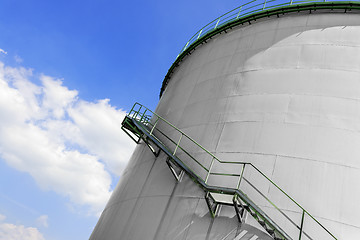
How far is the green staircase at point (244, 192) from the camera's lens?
20.5 ft

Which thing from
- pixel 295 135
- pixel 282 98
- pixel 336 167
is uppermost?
pixel 282 98

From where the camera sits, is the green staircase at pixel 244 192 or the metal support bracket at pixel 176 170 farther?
the metal support bracket at pixel 176 170

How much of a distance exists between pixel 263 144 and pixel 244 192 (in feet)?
4.70

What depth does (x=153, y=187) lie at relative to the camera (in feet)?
29.3

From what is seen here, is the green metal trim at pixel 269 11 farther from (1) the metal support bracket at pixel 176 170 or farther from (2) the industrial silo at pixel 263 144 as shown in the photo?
(1) the metal support bracket at pixel 176 170

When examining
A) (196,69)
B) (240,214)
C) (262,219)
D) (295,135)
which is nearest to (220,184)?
(240,214)

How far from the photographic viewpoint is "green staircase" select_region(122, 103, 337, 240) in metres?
6.24

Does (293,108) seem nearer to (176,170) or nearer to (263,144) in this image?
(263,144)

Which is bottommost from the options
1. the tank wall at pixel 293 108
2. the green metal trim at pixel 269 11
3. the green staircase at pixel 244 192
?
the green staircase at pixel 244 192

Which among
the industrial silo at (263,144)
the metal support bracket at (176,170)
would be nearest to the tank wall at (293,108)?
the industrial silo at (263,144)

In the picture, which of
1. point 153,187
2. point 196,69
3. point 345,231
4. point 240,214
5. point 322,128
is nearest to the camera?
point 345,231

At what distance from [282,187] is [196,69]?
639cm

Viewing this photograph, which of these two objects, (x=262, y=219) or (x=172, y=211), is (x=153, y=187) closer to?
(x=172, y=211)

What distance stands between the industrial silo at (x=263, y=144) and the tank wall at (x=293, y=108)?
0.03 m
